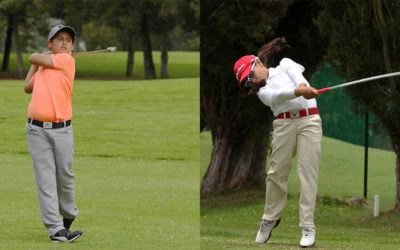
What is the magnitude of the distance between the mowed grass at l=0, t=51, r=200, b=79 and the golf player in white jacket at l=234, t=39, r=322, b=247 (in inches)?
28.0

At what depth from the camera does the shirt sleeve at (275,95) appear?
19.8 feet

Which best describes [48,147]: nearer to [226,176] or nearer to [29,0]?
[29,0]

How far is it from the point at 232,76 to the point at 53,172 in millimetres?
9045

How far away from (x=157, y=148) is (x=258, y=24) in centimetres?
662

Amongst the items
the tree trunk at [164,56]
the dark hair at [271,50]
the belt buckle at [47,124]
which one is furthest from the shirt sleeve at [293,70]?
the dark hair at [271,50]

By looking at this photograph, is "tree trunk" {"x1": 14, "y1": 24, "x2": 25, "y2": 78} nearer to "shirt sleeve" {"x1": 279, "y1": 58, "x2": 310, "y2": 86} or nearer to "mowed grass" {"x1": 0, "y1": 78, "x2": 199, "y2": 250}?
"mowed grass" {"x1": 0, "y1": 78, "x2": 199, "y2": 250}

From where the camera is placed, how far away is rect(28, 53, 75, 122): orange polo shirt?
507 centimetres

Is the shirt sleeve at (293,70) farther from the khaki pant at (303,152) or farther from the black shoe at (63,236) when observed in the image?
the black shoe at (63,236)

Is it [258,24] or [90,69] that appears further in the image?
[258,24]

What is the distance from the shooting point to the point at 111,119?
231 inches

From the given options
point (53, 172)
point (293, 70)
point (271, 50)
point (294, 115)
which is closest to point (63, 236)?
point (53, 172)

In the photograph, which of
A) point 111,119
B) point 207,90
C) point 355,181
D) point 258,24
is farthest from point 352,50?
point 111,119

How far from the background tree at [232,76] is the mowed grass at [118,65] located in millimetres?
5151

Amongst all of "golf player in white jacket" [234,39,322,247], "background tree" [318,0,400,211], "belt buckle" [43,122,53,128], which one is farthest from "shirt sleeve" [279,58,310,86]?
"background tree" [318,0,400,211]
